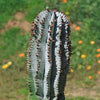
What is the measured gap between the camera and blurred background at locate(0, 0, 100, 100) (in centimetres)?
508

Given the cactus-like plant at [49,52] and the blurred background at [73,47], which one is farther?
the blurred background at [73,47]

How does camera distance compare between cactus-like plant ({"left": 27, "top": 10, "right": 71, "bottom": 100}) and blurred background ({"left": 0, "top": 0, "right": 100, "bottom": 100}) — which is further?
blurred background ({"left": 0, "top": 0, "right": 100, "bottom": 100})

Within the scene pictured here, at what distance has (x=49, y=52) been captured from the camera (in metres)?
2.69

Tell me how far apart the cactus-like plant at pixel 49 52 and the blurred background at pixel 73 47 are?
1697 mm

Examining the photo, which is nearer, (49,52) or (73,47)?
(49,52)

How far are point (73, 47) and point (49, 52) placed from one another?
3231mm

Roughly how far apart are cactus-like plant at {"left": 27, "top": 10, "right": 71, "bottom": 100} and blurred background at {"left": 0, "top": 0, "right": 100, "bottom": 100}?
66.8 inches

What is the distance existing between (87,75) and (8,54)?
1.47 metres

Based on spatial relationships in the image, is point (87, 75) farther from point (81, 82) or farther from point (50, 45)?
point (50, 45)

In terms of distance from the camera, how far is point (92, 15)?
248 inches

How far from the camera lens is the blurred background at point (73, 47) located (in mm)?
5078

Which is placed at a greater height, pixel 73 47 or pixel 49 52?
pixel 73 47

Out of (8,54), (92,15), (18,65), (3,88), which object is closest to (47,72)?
(3,88)

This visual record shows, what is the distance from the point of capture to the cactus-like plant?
269 cm
